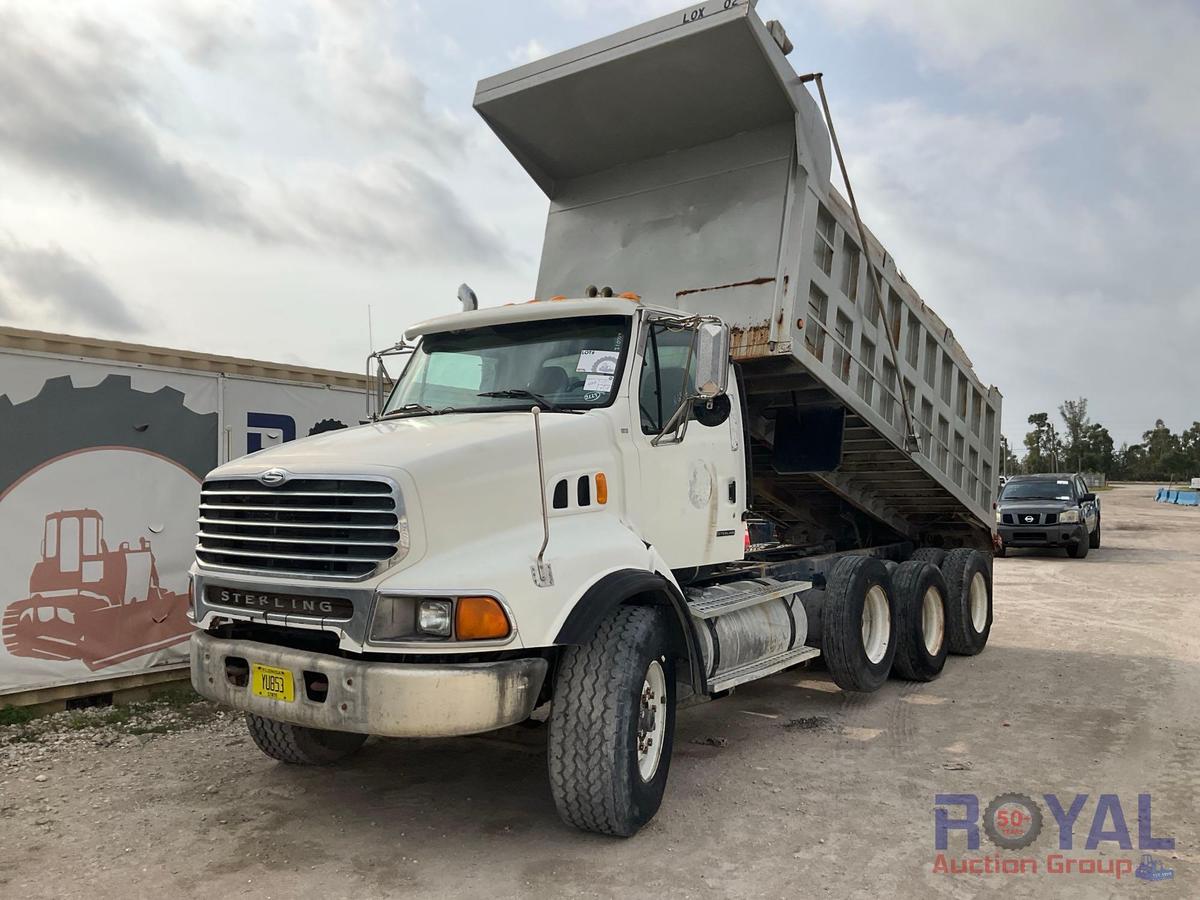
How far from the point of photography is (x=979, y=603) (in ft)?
29.6

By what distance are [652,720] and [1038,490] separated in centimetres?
1862

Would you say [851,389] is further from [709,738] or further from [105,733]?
[105,733]

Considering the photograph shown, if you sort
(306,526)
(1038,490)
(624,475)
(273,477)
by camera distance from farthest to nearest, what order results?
(1038,490) → (624,475) → (273,477) → (306,526)

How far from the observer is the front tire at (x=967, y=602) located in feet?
28.3

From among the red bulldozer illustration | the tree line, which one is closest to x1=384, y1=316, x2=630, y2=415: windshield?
the red bulldozer illustration

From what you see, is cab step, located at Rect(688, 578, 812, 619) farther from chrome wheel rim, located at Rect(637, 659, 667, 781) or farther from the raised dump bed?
the raised dump bed

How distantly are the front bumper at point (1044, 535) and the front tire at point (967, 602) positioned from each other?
10551 millimetres

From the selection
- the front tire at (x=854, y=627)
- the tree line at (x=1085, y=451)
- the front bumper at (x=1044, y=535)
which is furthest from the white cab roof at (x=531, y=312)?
the tree line at (x=1085, y=451)

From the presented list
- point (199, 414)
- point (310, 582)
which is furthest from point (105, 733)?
point (310, 582)

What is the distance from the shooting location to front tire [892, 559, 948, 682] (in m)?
7.55

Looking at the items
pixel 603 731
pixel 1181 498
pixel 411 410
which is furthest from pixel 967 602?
pixel 1181 498

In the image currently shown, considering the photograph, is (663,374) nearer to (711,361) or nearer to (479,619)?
(711,361)

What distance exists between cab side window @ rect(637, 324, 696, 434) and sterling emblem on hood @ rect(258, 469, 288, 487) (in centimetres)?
184

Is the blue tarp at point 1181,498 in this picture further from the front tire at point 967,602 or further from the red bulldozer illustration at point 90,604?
the red bulldozer illustration at point 90,604
